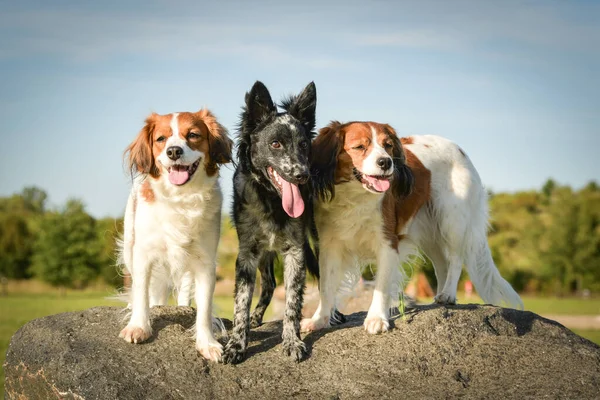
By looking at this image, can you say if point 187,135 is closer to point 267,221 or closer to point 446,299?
point 267,221

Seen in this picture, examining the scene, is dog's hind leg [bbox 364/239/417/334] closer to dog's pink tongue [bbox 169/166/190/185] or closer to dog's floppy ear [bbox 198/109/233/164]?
dog's floppy ear [bbox 198/109/233/164]

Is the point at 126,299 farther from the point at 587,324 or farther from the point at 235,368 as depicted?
the point at 587,324

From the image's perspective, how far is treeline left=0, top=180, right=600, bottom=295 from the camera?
4672 cm

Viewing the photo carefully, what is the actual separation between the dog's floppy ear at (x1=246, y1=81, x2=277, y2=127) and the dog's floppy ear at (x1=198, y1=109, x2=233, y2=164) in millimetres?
311

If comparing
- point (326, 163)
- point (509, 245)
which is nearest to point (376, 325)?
point (326, 163)

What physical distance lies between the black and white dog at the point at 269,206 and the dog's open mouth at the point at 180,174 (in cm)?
60

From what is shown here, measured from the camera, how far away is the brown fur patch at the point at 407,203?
702cm

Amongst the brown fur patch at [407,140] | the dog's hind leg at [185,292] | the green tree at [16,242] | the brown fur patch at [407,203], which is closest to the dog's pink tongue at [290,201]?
the brown fur patch at [407,203]

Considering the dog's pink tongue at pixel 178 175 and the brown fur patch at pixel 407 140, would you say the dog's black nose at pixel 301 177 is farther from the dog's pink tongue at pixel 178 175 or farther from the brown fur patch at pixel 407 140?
the brown fur patch at pixel 407 140

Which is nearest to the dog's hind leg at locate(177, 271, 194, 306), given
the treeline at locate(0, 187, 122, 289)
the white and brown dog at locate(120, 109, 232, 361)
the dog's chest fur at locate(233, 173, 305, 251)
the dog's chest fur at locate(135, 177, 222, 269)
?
the white and brown dog at locate(120, 109, 232, 361)

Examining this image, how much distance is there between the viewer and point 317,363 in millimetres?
6527

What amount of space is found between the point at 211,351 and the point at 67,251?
47.9 meters

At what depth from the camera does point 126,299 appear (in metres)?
7.75

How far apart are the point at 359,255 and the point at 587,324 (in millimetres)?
28644
